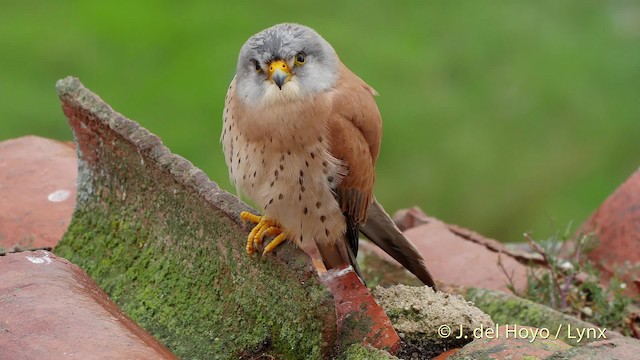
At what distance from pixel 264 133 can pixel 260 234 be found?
483 mm

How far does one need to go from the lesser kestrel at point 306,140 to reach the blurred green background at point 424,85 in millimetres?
3636

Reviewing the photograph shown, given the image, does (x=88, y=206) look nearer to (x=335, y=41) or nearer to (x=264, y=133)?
(x=264, y=133)

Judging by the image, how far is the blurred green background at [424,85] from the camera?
739 centimetres

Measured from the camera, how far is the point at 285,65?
3254mm

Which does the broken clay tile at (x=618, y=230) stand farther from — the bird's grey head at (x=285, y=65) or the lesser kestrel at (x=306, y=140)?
the bird's grey head at (x=285, y=65)

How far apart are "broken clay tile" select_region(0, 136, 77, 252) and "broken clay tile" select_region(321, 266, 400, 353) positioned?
4.27 feet

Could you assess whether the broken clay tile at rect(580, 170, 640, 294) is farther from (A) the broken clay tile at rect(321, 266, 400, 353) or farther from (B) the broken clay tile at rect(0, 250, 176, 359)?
(B) the broken clay tile at rect(0, 250, 176, 359)

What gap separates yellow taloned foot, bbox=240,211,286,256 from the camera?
276 cm

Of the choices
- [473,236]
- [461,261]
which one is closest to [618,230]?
[473,236]

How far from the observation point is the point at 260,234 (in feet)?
9.66

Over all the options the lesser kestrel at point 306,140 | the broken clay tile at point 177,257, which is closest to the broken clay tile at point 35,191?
the broken clay tile at point 177,257

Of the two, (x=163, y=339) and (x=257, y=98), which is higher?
(x=257, y=98)

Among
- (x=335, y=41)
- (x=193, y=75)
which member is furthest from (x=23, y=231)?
(x=335, y=41)

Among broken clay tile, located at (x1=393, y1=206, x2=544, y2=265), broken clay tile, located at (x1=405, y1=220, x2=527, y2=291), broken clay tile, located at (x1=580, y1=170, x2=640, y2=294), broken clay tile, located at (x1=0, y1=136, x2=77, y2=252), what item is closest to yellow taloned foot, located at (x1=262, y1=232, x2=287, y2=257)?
broken clay tile, located at (x1=0, y1=136, x2=77, y2=252)
